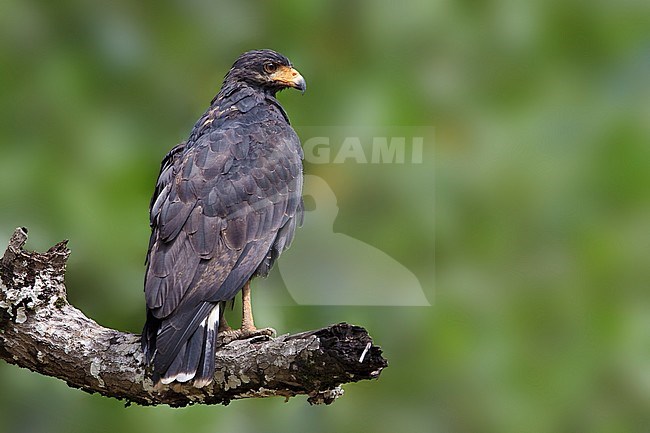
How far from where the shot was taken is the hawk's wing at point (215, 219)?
4543 mm

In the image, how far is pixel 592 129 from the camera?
597cm

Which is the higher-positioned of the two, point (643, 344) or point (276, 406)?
point (643, 344)

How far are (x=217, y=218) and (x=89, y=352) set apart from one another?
0.78 meters

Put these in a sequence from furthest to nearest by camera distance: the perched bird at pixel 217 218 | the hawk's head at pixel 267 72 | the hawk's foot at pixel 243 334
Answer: the hawk's head at pixel 267 72 < the hawk's foot at pixel 243 334 < the perched bird at pixel 217 218

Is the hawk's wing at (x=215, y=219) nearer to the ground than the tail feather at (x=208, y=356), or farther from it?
farther from it

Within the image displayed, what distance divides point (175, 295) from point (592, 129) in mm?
2594

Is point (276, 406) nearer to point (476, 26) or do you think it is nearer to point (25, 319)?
point (25, 319)

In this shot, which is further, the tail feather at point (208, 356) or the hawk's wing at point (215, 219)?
the hawk's wing at point (215, 219)

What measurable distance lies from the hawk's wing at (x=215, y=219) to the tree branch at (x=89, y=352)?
22 centimetres

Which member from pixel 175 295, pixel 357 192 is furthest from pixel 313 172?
pixel 175 295

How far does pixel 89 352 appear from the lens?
182 inches

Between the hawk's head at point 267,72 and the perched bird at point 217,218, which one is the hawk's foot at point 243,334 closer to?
the perched bird at point 217,218

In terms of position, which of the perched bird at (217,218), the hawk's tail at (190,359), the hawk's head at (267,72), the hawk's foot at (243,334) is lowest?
the hawk's tail at (190,359)

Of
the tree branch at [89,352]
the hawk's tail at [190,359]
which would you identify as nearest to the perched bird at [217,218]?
the hawk's tail at [190,359]
